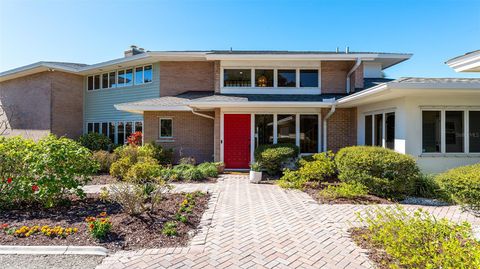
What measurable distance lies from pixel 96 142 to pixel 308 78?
1402cm

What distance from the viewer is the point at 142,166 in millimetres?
7695

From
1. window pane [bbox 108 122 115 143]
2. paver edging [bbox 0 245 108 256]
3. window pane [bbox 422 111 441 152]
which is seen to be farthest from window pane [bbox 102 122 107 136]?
window pane [bbox 422 111 441 152]

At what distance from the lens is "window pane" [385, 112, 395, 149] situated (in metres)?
9.17

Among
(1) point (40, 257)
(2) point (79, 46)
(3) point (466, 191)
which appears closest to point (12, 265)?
(1) point (40, 257)

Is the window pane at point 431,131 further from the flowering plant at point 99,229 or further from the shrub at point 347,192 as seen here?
the flowering plant at point 99,229

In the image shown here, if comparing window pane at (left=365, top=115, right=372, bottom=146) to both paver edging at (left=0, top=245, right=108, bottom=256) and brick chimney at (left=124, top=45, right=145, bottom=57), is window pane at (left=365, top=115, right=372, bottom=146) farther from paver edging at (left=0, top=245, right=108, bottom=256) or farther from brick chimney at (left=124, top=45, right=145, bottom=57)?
brick chimney at (left=124, top=45, right=145, bottom=57)

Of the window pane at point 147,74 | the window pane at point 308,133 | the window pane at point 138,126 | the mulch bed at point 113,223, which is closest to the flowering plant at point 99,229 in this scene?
the mulch bed at point 113,223

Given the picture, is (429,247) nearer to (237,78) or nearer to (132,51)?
(237,78)

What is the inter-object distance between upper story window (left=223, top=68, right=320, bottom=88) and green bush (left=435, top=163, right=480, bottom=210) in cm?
868

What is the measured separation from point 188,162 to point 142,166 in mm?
4086

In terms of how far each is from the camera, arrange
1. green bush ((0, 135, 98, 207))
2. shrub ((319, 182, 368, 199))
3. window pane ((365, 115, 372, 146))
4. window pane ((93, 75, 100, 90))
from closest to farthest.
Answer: green bush ((0, 135, 98, 207)) < shrub ((319, 182, 368, 199)) < window pane ((365, 115, 372, 146)) < window pane ((93, 75, 100, 90))

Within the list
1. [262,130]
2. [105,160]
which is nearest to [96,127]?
[105,160]

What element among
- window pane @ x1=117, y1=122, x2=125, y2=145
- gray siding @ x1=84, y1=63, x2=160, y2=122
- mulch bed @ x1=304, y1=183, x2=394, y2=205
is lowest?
mulch bed @ x1=304, y1=183, x2=394, y2=205

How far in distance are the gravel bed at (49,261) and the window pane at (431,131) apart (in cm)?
1021
